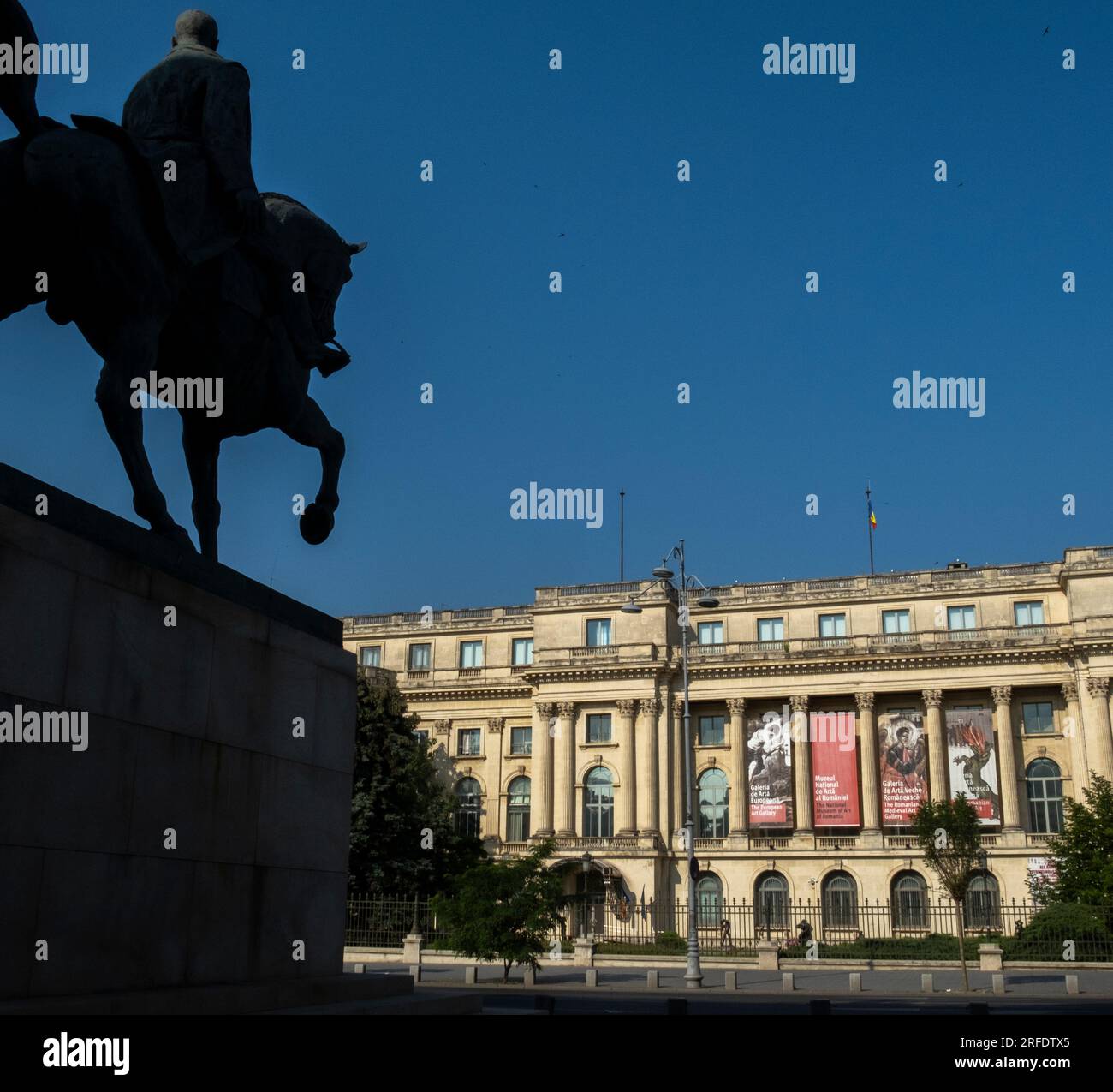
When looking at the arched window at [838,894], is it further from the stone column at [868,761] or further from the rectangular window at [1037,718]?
the rectangular window at [1037,718]

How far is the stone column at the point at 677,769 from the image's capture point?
2757 inches

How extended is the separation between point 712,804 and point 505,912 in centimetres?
4170

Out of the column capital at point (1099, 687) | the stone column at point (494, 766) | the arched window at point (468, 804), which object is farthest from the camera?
the stone column at point (494, 766)

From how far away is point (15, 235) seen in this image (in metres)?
8.35

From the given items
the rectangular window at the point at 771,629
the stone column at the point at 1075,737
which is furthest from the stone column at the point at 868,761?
the stone column at the point at 1075,737

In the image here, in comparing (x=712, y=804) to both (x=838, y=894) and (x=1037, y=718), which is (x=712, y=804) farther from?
(x=1037, y=718)

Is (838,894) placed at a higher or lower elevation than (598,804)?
lower

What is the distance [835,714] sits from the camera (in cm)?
7031

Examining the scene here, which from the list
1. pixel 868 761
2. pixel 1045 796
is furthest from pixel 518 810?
pixel 1045 796

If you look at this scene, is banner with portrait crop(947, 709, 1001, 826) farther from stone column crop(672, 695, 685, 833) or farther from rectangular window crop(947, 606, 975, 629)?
stone column crop(672, 695, 685, 833)

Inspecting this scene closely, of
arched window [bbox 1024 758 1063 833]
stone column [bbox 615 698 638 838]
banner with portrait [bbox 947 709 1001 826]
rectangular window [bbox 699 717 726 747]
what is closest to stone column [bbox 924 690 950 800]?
banner with portrait [bbox 947 709 1001 826]

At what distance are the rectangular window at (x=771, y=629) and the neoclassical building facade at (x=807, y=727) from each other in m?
0.12

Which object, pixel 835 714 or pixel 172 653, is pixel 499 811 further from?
pixel 172 653

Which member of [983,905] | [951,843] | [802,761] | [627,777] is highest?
[802,761]
